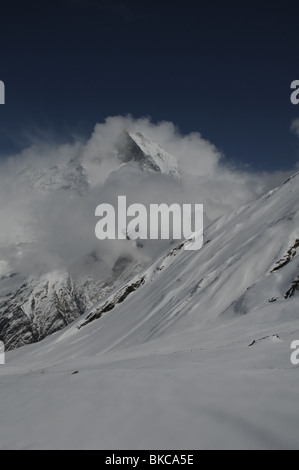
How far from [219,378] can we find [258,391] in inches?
80.5

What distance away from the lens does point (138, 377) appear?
10.8 metres

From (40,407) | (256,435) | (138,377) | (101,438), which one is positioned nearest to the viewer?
(256,435)

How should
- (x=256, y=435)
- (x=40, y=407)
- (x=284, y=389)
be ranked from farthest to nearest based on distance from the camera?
(x=40, y=407) < (x=284, y=389) < (x=256, y=435)

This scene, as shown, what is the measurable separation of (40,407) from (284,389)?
21.3 ft

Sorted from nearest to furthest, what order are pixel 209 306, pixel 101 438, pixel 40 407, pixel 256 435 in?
pixel 256 435 < pixel 101 438 < pixel 40 407 < pixel 209 306
